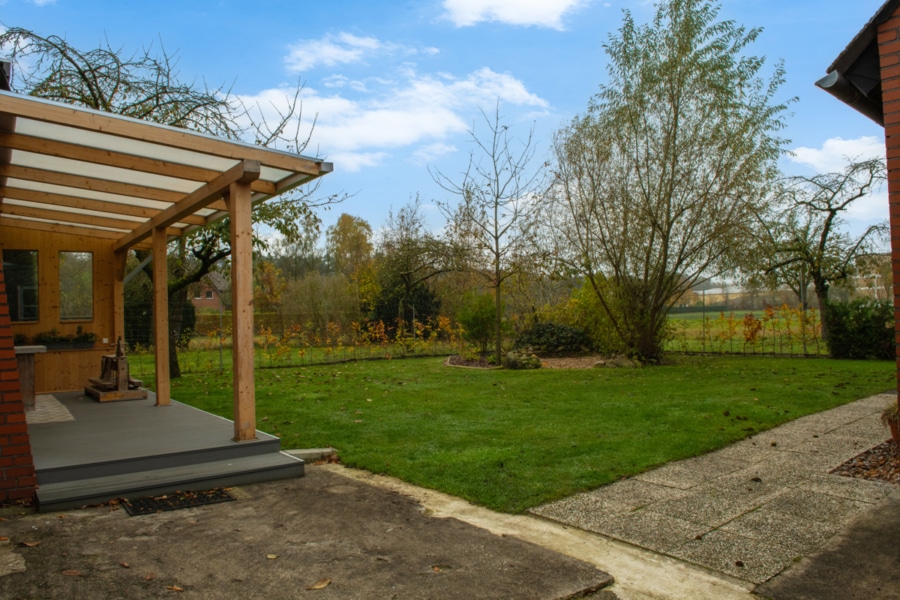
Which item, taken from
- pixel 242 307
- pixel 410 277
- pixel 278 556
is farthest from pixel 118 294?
pixel 410 277

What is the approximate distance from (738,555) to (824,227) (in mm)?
15513

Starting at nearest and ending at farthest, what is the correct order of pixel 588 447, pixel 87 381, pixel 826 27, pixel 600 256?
pixel 588 447, pixel 826 27, pixel 87 381, pixel 600 256

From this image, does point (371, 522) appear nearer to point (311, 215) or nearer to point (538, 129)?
point (311, 215)

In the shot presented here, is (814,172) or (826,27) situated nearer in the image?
(826,27)

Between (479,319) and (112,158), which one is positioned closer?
(112,158)

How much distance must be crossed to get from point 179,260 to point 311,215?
9.39 ft

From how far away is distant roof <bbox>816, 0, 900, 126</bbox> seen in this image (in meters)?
4.05

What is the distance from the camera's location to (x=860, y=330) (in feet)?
44.8

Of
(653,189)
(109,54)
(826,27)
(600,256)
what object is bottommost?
(600,256)

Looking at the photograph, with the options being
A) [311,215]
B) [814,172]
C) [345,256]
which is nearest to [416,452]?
[311,215]

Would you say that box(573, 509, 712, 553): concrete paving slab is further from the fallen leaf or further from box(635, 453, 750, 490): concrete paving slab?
the fallen leaf

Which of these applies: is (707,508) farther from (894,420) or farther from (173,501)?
(173,501)

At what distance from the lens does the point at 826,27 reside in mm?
8125

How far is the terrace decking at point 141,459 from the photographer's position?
15.6 ft
